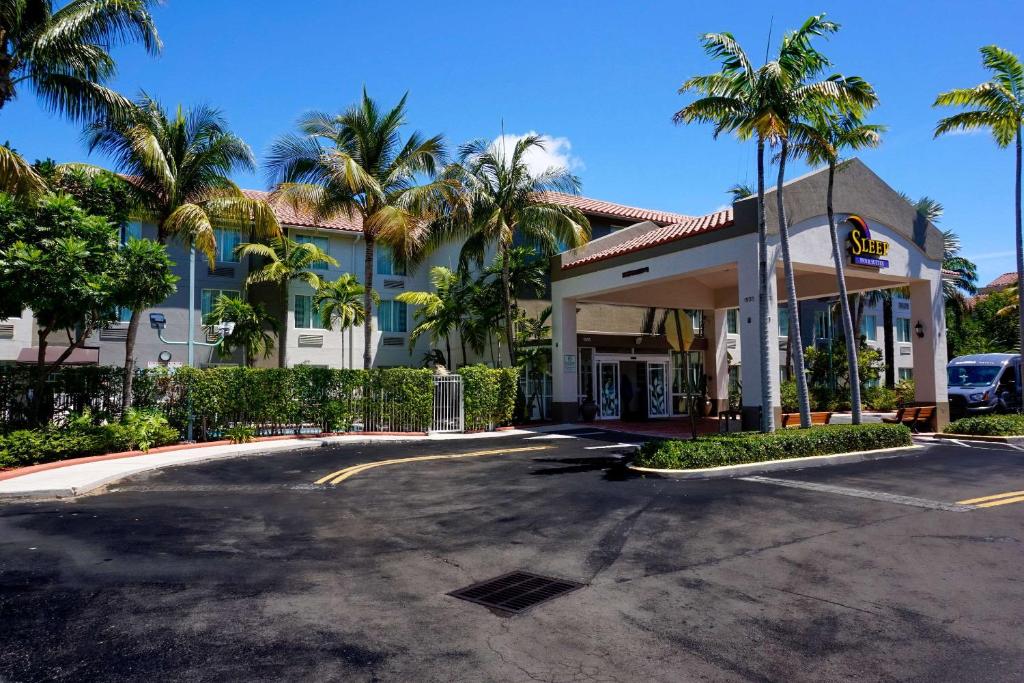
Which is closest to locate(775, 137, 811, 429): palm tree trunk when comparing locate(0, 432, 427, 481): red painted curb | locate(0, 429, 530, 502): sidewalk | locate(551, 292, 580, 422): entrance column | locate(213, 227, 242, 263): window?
locate(0, 429, 530, 502): sidewalk

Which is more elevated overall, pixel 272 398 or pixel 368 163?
pixel 368 163

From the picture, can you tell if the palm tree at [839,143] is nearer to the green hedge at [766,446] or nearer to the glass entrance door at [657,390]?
the green hedge at [766,446]

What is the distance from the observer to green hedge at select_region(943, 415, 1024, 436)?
18.2 meters

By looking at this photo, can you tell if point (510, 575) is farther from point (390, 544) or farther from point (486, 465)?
point (486, 465)

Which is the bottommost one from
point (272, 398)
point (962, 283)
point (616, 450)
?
point (616, 450)

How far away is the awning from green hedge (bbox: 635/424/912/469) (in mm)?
25213

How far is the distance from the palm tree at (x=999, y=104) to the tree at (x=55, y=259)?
2243cm

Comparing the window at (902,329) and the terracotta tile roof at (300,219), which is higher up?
the terracotta tile roof at (300,219)

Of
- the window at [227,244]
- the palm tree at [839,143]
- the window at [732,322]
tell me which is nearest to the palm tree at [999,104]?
the palm tree at [839,143]

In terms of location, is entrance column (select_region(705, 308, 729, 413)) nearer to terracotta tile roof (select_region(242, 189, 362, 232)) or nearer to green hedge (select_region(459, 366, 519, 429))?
green hedge (select_region(459, 366, 519, 429))

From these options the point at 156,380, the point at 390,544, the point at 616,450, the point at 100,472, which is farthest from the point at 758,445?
the point at 156,380

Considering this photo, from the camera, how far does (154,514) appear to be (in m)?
9.42

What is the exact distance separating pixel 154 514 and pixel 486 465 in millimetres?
6679

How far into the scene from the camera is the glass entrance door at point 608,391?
2859 cm
